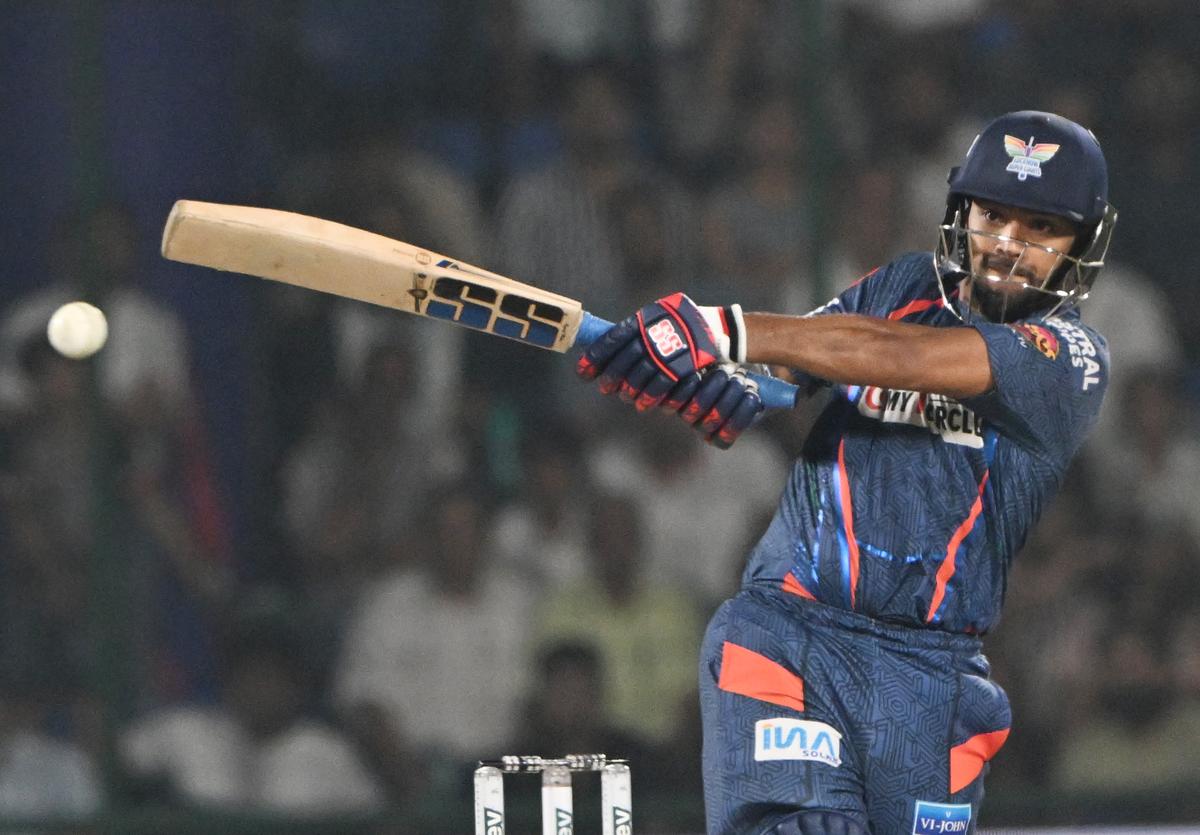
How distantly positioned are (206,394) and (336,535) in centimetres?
56

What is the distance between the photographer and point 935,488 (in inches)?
122

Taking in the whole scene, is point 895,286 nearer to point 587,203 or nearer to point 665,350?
point 665,350

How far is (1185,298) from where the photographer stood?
563 centimetres

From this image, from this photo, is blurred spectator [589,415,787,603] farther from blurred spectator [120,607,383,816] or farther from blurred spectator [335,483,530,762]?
blurred spectator [120,607,383,816]

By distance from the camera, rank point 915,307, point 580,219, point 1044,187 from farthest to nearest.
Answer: point 580,219 < point 915,307 < point 1044,187

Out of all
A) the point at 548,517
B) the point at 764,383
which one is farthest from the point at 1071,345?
the point at 548,517

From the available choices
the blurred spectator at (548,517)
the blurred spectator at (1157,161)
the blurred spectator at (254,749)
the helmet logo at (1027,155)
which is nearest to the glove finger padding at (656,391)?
the helmet logo at (1027,155)

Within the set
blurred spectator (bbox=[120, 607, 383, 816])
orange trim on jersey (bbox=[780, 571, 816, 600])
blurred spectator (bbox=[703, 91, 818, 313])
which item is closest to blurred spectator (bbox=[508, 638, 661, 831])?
blurred spectator (bbox=[120, 607, 383, 816])

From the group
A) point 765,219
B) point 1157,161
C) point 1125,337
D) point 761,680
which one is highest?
point 1157,161

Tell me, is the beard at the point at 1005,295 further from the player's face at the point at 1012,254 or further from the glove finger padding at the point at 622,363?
the glove finger padding at the point at 622,363

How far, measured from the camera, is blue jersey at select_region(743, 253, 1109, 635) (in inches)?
120

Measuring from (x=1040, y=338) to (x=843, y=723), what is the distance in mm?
713

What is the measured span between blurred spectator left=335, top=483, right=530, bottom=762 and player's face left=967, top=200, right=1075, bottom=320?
95.4 inches

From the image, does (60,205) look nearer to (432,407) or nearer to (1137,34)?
(432,407)
